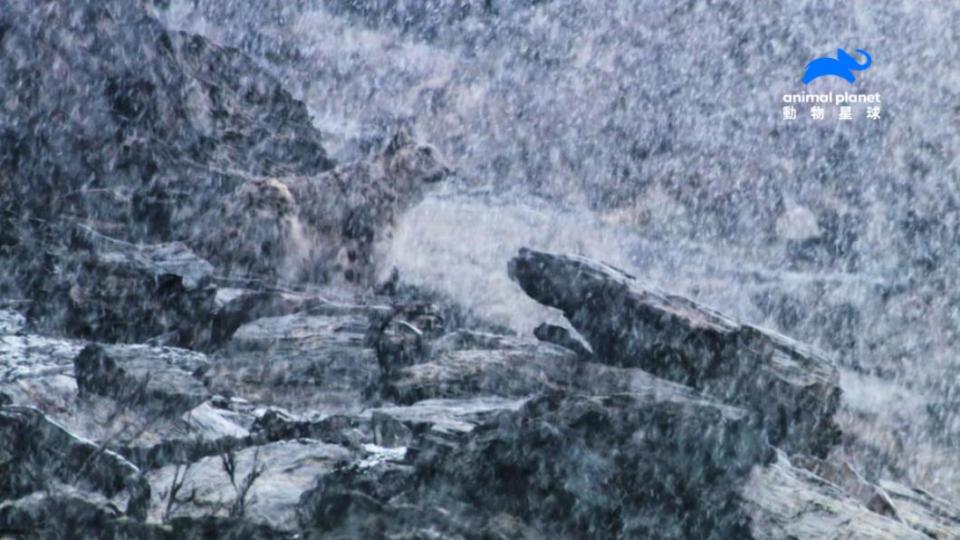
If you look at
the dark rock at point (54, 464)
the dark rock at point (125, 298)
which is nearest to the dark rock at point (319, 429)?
the dark rock at point (54, 464)

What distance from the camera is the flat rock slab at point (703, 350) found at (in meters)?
13.5

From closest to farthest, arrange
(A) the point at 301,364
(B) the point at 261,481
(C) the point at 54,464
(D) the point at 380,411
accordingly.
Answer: (C) the point at 54,464 < (B) the point at 261,481 < (D) the point at 380,411 < (A) the point at 301,364

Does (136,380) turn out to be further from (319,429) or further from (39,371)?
(319,429)

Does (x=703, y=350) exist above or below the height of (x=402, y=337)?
above

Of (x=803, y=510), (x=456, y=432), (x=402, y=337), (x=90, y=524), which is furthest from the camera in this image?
(x=402, y=337)

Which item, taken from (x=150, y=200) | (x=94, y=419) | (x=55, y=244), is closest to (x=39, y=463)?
(x=94, y=419)

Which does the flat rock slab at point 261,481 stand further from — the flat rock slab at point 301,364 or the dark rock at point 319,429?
the flat rock slab at point 301,364

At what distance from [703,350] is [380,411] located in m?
4.83

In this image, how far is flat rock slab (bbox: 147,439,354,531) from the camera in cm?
865

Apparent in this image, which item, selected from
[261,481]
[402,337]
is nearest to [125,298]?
[402,337]

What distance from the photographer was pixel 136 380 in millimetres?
11883

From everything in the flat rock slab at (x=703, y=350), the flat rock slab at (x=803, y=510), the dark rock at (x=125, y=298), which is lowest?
the dark rock at (x=125, y=298)

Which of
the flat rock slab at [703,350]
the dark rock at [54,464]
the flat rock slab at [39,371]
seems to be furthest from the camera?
the flat rock slab at [703,350]

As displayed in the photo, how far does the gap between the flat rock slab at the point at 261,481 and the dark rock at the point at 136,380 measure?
1.71 meters
